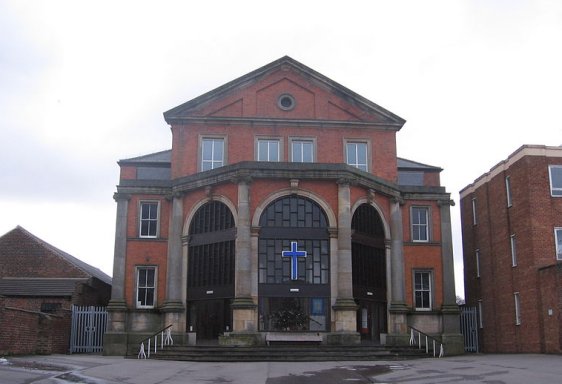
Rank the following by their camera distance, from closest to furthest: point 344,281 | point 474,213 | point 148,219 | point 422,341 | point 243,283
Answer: point 243,283
point 344,281
point 422,341
point 148,219
point 474,213

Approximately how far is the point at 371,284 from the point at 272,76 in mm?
11820

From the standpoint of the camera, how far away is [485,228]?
119ft

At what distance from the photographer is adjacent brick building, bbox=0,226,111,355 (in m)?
28.5

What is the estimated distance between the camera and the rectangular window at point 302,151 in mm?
34344

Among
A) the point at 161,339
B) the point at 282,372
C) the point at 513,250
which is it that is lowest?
the point at 282,372

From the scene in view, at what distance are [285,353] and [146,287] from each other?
9631 millimetres

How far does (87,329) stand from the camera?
3353 cm

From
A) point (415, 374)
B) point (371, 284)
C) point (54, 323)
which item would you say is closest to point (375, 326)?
point (371, 284)

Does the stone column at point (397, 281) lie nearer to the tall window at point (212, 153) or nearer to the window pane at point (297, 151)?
the window pane at point (297, 151)

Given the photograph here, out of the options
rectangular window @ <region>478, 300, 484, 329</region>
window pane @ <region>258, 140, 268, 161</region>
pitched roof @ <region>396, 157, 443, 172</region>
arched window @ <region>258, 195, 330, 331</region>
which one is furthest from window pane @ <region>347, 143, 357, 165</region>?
rectangular window @ <region>478, 300, 484, 329</region>

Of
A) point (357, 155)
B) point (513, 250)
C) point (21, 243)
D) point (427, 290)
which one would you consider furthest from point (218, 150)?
point (513, 250)

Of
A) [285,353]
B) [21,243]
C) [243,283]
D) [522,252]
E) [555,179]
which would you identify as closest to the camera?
[285,353]

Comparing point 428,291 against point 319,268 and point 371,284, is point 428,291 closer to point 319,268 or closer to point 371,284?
point 371,284

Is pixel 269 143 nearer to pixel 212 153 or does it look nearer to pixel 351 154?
pixel 212 153
